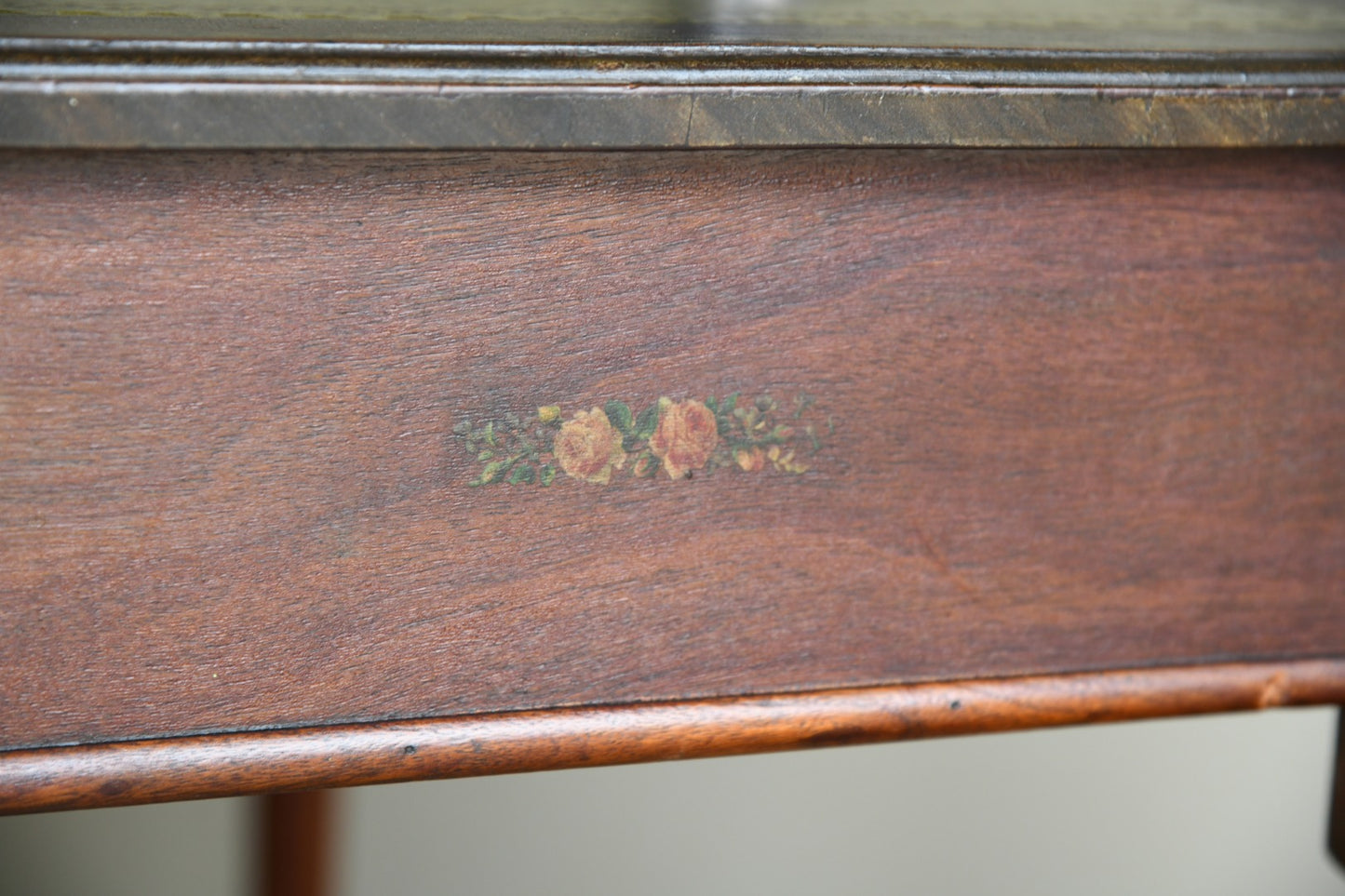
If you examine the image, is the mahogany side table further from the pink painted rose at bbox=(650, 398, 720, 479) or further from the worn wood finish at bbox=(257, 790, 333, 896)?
the worn wood finish at bbox=(257, 790, 333, 896)

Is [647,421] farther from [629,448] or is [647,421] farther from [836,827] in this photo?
[836,827]

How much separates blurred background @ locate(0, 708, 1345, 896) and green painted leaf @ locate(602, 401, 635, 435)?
22.8 inches

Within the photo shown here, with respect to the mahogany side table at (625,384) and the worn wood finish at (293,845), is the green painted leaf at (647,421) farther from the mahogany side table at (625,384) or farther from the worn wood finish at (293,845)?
the worn wood finish at (293,845)

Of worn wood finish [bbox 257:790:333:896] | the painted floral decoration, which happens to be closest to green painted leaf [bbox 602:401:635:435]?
the painted floral decoration

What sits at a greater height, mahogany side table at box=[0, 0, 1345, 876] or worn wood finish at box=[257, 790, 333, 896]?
mahogany side table at box=[0, 0, 1345, 876]

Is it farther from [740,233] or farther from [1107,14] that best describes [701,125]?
[1107,14]

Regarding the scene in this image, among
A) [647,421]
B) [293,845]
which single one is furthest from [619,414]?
[293,845]

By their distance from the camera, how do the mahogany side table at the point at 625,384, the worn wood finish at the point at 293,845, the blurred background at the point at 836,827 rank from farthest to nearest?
1. the blurred background at the point at 836,827
2. the worn wood finish at the point at 293,845
3. the mahogany side table at the point at 625,384

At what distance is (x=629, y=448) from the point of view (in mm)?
356

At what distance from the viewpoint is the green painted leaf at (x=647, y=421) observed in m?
0.36

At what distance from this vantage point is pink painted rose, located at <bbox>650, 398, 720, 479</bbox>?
14.1 inches

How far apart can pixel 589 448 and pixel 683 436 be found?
3 centimetres

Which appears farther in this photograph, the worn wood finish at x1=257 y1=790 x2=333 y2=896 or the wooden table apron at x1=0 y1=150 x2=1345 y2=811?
the worn wood finish at x1=257 y1=790 x2=333 y2=896

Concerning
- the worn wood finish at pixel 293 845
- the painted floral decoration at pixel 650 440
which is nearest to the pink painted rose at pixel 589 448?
the painted floral decoration at pixel 650 440
